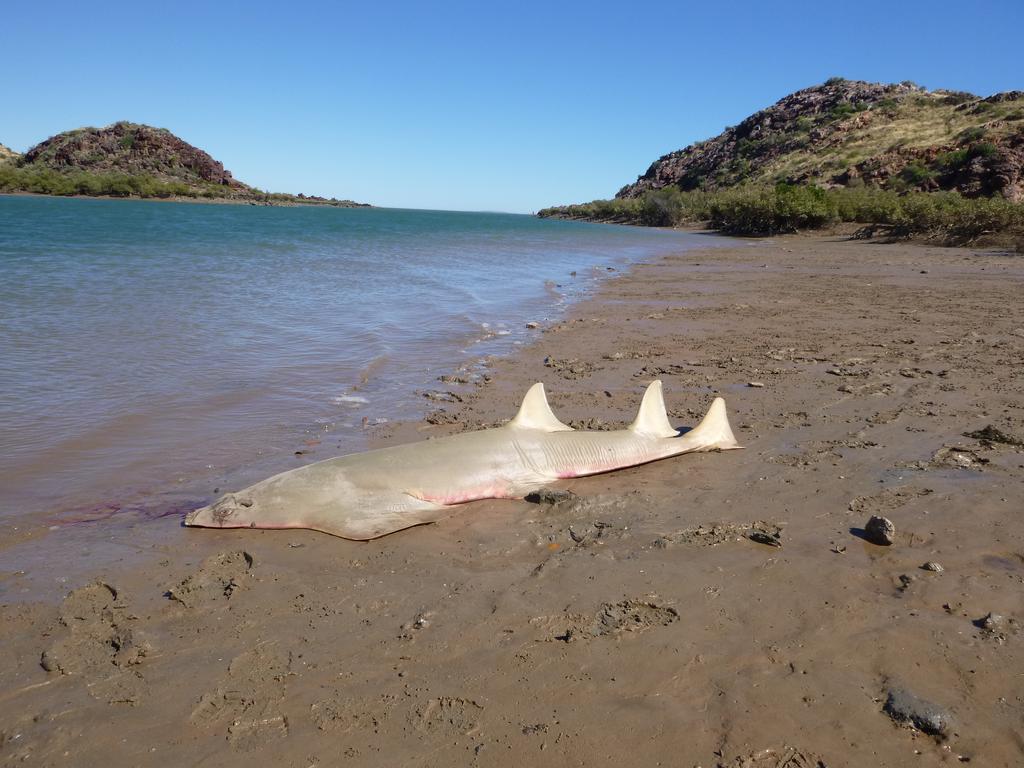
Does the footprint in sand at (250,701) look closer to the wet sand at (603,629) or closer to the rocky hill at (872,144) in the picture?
the wet sand at (603,629)

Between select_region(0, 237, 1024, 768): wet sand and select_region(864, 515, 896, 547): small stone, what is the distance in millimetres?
63

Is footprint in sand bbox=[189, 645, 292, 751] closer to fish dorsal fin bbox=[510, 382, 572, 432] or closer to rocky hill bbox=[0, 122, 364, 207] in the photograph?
fish dorsal fin bbox=[510, 382, 572, 432]

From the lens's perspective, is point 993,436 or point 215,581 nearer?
point 215,581

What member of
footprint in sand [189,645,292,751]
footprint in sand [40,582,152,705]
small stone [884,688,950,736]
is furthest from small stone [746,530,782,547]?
footprint in sand [40,582,152,705]

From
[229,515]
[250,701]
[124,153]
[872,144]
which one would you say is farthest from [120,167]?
[250,701]

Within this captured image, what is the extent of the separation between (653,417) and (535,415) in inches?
47.9

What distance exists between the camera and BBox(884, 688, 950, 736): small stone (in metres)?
2.59

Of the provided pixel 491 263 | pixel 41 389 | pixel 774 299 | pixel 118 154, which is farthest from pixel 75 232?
pixel 118 154

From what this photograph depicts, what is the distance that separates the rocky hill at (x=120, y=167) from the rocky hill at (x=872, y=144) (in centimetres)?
8786

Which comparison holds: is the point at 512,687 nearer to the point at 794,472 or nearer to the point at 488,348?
the point at 794,472

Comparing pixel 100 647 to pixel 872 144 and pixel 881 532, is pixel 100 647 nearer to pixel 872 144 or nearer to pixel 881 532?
pixel 881 532

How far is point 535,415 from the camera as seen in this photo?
19.9 feet

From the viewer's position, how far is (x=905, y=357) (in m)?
9.08

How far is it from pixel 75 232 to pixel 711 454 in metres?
40.2
